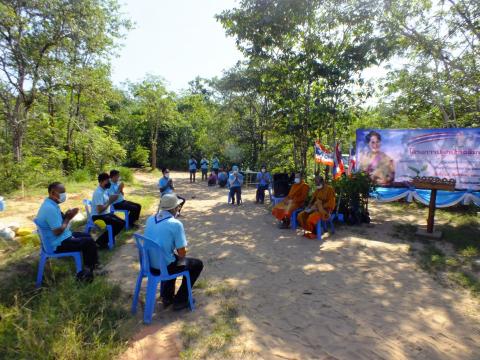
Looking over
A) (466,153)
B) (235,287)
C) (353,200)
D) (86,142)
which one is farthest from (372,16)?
(86,142)

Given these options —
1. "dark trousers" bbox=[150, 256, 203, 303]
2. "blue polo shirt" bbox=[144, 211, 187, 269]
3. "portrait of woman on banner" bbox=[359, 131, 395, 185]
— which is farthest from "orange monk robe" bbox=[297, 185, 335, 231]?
"blue polo shirt" bbox=[144, 211, 187, 269]

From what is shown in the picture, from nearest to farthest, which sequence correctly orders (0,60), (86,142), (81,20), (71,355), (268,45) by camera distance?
(71,355) < (268,45) < (0,60) < (81,20) < (86,142)

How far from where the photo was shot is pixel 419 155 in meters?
9.49

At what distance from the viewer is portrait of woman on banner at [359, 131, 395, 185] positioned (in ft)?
32.6

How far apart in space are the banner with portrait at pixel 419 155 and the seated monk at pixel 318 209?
11.8 ft

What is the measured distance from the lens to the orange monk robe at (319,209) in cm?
697

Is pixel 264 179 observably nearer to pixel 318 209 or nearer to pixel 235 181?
pixel 235 181

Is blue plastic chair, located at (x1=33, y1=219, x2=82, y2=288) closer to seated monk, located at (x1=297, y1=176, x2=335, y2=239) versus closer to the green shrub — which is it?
seated monk, located at (x1=297, y1=176, x2=335, y2=239)

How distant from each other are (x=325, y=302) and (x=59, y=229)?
360 centimetres

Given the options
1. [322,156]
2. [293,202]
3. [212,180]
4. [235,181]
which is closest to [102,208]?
[293,202]

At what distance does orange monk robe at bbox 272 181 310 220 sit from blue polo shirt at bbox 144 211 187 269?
4589mm

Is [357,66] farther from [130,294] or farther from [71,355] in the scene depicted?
[71,355]

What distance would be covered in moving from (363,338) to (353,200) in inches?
215

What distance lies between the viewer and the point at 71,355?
2586 millimetres
